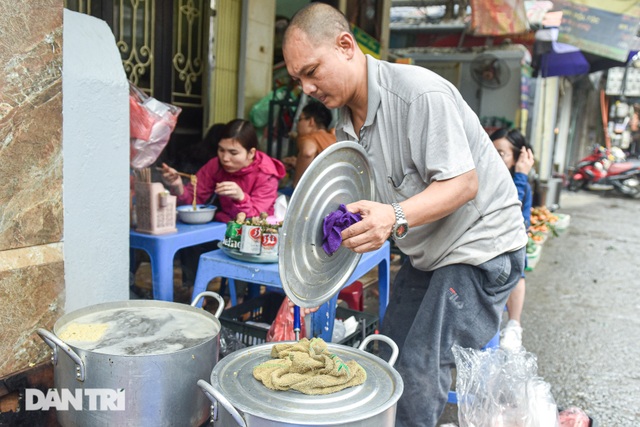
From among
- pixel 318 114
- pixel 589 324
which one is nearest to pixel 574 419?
pixel 589 324

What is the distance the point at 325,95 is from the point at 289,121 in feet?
14.2

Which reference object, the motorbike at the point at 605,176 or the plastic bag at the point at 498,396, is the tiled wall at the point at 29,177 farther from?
the motorbike at the point at 605,176

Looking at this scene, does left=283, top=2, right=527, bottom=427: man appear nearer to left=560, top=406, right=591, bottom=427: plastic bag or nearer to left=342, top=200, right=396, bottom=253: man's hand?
left=342, top=200, right=396, bottom=253: man's hand

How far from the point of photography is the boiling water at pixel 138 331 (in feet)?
6.22

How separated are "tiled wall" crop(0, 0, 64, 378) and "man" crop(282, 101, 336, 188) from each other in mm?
2741

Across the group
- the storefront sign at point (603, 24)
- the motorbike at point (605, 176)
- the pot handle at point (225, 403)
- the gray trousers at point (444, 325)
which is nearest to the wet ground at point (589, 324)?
the gray trousers at point (444, 325)

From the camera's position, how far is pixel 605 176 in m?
17.4

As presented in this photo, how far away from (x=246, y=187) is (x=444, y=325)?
1.96m

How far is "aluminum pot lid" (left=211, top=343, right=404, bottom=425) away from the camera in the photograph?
152 centimetres

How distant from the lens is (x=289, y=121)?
6266 millimetres

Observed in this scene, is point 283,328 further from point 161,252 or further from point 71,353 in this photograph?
point 71,353

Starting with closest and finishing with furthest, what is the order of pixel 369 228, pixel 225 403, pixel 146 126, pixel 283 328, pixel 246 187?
pixel 225 403 → pixel 369 228 → pixel 283 328 → pixel 146 126 → pixel 246 187

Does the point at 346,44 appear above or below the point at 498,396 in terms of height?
above

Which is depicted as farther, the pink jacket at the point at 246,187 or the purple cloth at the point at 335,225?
the pink jacket at the point at 246,187
